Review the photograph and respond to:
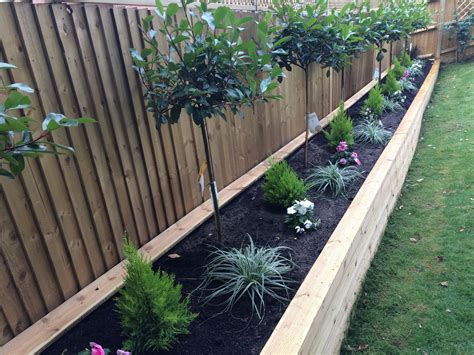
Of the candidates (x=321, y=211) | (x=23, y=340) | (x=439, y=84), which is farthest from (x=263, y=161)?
(x=439, y=84)

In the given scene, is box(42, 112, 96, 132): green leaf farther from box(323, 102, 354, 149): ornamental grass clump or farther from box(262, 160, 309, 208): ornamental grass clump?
box(323, 102, 354, 149): ornamental grass clump

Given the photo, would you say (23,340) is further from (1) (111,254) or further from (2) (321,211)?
(2) (321,211)

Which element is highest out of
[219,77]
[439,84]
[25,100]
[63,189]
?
[25,100]

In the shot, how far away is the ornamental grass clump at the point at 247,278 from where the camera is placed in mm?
2038

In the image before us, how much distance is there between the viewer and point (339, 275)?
2145 mm

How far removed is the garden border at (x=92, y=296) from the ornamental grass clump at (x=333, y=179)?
2.61ft

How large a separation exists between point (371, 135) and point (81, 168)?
12.3 ft

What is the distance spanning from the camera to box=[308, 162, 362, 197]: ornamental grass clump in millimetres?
3341

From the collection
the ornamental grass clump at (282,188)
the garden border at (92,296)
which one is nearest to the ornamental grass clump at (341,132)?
the ornamental grass clump at (282,188)

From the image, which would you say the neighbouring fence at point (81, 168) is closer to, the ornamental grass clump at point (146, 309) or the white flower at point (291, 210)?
the ornamental grass clump at point (146, 309)

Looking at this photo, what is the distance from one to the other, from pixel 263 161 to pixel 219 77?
2146 millimetres

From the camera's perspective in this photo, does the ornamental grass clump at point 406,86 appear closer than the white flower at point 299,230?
No

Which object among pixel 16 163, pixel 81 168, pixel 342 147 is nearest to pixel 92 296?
pixel 81 168

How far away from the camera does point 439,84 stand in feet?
31.0
